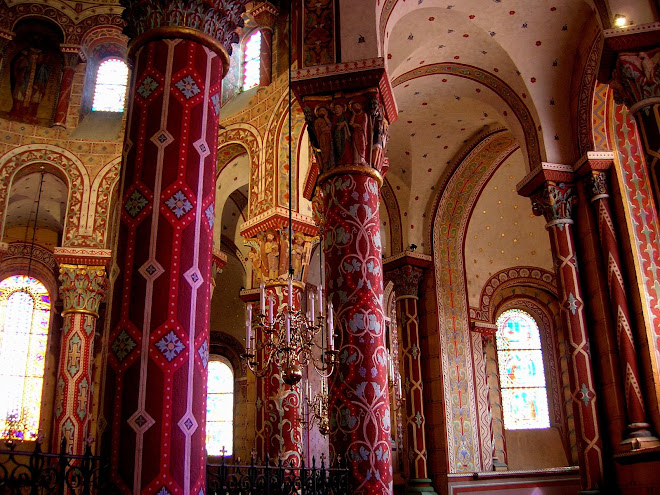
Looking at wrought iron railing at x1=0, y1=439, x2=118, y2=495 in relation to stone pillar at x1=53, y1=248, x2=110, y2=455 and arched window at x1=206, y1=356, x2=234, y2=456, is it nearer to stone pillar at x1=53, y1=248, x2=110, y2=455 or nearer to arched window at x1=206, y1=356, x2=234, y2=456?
stone pillar at x1=53, y1=248, x2=110, y2=455

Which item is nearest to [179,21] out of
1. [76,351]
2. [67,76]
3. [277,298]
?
[277,298]

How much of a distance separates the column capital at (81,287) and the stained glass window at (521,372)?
30.8ft

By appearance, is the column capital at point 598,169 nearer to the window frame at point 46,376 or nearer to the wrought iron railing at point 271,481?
the wrought iron railing at point 271,481

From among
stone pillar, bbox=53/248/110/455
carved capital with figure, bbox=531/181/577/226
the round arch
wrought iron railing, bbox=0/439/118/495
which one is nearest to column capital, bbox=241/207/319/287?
stone pillar, bbox=53/248/110/455

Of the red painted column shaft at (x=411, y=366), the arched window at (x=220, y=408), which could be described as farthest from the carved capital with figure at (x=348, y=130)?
the arched window at (x=220, y=408)

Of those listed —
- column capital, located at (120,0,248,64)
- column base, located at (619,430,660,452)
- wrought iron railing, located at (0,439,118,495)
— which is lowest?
wrought iron railing, located at (0,439,118,495)

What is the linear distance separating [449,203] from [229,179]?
4.61 m

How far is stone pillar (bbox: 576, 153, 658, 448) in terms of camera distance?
7.98 m

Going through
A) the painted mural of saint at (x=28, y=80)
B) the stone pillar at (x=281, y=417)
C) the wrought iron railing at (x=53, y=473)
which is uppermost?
the painted mural of saint at (x=28, y=80)

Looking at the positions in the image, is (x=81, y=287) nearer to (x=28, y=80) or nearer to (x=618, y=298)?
(x=28, y=80)

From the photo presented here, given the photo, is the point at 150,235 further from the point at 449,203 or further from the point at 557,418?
the point at 557,418

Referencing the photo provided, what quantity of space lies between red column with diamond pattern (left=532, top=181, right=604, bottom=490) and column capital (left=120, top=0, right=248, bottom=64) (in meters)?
6.38

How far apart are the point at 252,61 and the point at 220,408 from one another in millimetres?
10040

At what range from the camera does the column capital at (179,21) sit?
4402mm
